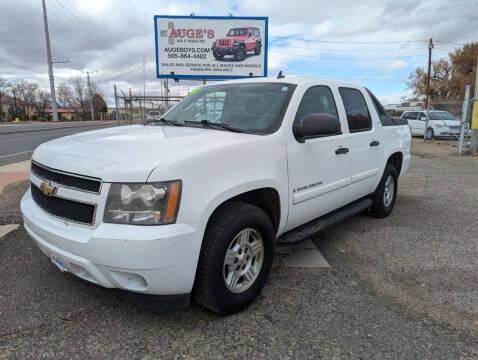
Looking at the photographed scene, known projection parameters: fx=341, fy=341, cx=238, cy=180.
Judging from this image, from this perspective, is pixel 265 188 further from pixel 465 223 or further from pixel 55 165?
pixel 465 223

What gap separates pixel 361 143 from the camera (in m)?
3.90

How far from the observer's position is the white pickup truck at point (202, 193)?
2027 millimetres

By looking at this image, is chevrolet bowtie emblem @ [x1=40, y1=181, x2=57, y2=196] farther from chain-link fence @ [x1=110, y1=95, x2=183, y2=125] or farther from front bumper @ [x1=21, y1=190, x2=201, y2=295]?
chain-link fence @ [x1=110, y1=95, x2=183, y2=125]

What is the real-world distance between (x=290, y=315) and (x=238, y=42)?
1102cm

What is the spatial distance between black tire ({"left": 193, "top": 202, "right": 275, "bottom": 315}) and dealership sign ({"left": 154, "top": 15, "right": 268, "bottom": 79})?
10458mm

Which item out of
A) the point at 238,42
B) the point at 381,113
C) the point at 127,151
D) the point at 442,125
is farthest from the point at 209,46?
the point at 442,125

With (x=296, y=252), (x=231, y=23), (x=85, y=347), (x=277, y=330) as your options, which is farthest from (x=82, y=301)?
(x=231, y=23)

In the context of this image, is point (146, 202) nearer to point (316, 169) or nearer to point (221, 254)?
point (221, 254)

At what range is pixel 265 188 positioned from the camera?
8.89 ft

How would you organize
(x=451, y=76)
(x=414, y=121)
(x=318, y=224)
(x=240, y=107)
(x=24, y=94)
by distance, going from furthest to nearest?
1. (x=24, y=94)
2. (x=451, y=76)
3. (x=414, y=121)
4. (x=318, y=224)
5. (x=240, y=107)

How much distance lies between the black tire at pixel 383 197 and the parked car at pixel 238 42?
848 cm

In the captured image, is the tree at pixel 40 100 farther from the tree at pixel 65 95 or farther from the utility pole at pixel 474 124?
the utility pole at pixel 474 124

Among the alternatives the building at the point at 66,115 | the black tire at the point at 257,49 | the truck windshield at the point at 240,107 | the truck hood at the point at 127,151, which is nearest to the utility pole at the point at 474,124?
the black tire at the point at 257,49

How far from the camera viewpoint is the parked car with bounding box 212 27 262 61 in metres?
11.9
